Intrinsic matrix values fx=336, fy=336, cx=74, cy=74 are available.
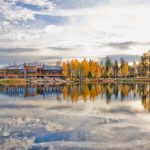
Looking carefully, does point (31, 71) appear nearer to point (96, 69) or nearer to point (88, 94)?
point (96, 69)

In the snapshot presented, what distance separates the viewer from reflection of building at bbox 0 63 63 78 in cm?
13750

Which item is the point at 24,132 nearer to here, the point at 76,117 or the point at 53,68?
the point at 76,117

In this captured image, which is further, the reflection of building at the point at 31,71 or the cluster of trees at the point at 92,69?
the reflection of building at the point at 31,71

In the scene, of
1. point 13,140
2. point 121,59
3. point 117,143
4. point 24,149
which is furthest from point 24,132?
point 121,59

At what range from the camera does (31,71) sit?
138625 millimetres

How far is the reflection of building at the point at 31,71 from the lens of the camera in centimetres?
13750

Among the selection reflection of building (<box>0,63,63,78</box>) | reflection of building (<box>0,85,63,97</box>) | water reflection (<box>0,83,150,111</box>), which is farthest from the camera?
reflection of building (<box>0,63,63,78</box>)

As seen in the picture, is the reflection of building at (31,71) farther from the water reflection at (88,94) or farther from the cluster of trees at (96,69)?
the water reflection at (88,94)

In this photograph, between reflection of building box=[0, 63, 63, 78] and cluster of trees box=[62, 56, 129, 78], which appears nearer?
cluster of trees box=[62, 56, 129, 78]

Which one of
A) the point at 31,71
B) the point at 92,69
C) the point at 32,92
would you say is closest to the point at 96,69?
the point at 92,69

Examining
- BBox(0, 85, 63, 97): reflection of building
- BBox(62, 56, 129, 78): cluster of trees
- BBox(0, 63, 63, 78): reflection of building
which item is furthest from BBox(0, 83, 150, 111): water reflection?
BBox(0, 63, 63, 78): reflection of building

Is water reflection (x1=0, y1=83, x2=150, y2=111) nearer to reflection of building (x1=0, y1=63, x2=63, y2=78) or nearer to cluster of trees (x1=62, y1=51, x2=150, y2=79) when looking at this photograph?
cluster of trees (x1=62, y1=51, x2=150, y2=79)

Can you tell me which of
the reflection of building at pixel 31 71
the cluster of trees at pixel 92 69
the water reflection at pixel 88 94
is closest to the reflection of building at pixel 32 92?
the water reflection at pixel 88 94

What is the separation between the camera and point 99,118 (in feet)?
79.3
